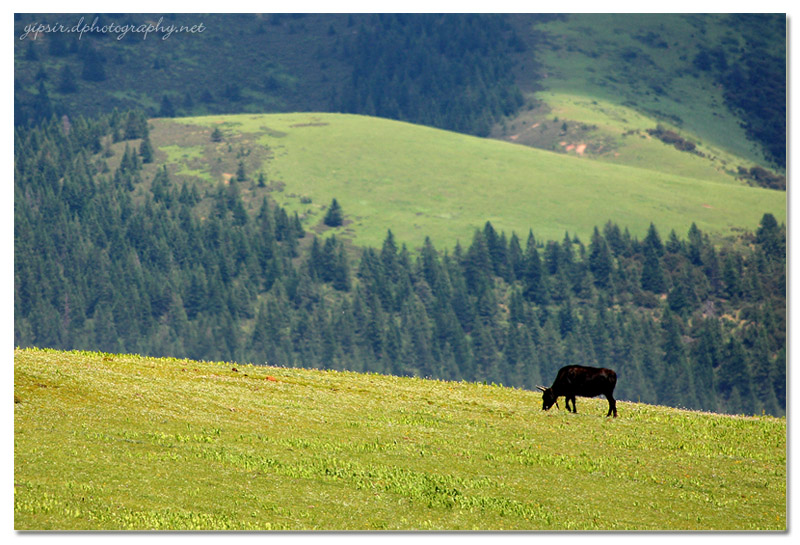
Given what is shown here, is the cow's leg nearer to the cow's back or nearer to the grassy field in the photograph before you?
the cow's back

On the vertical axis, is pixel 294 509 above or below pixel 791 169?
below

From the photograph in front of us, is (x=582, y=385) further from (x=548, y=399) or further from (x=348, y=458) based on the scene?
(x=348, y=458)

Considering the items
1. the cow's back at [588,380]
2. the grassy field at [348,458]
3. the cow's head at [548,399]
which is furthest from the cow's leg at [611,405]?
the cow's head at [548,399]

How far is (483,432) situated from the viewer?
40.2m

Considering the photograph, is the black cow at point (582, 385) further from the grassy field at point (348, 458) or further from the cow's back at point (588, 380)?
the grassy field at point (348, 458)

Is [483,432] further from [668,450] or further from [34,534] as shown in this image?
[34,534]

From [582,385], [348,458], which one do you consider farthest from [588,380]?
[348,458]

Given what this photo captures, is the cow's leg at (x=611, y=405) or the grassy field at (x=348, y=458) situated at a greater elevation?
the cow's leg at (x=611, y=405)

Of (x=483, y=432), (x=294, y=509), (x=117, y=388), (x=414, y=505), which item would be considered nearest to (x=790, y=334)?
(x=483, y=432)

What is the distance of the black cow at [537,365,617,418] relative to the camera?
42500 millimetres

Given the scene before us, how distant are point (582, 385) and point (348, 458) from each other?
36.2 ft

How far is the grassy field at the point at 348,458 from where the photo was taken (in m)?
30.3

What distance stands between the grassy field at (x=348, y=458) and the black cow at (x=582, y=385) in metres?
0.97

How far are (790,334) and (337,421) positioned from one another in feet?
49.5
